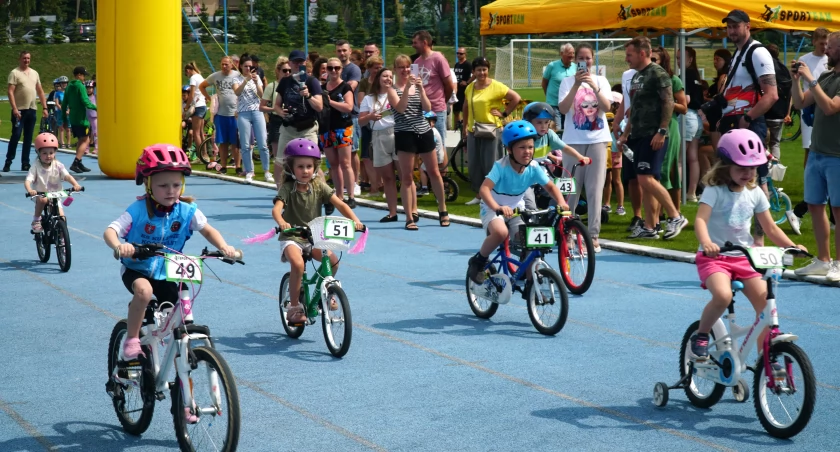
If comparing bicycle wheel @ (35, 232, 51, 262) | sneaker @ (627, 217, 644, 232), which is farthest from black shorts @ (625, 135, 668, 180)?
bicycle wheel @ (35, 232, 51, 262)

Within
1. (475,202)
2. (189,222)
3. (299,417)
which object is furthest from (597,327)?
(475,202)

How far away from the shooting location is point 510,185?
867 cm

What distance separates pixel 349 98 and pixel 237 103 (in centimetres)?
455

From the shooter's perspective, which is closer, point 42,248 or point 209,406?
point 209,406

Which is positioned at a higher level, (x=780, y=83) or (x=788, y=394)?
(x=780, y=83)

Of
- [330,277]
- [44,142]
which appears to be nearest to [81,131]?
[44,142]

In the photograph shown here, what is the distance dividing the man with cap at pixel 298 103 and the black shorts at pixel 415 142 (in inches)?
64.7

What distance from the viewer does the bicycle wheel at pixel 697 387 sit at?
6039mm

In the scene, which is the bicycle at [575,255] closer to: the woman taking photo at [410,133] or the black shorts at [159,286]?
the woman taking photo at [410,133]

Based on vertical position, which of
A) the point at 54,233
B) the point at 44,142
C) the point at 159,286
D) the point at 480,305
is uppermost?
the point at 44,142

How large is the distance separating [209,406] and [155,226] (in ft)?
3.74

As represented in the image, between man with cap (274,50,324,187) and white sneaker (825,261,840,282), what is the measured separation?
7146 mm

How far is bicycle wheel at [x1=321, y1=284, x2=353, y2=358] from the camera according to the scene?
741 centimetres

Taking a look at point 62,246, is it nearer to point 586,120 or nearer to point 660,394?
point 586,120
